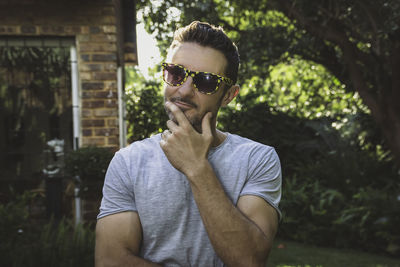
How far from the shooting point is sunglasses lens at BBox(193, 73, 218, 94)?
2006 millimetres

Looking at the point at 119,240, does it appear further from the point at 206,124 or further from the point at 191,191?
the point at 206,124

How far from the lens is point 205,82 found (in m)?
2.02

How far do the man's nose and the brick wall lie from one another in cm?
407

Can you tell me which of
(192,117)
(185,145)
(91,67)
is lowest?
(185,145)

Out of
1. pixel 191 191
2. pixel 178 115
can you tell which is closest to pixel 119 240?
pixel 191 191

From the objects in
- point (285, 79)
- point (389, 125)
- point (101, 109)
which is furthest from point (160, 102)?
point (285, 79)

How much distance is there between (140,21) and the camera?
10.2 metres

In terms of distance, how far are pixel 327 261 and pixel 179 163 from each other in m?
4.80

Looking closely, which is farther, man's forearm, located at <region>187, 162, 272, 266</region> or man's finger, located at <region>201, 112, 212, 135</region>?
man's finger, located at <region>201, 112, 212, 135</region>

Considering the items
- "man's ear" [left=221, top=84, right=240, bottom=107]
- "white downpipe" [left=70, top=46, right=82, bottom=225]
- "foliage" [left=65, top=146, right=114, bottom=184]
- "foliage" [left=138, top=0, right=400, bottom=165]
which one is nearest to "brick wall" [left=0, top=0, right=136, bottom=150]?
"white downpipe" [left=70, top=46, right=82, bottom=225]

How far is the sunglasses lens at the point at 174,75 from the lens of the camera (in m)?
2.01

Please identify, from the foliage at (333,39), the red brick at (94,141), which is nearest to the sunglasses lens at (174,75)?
the red brick at (94,141)

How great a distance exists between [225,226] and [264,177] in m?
0.34

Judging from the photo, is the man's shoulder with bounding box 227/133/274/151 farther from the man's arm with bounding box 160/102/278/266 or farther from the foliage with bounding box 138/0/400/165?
the foliage with bounding box 138/0/400/165
